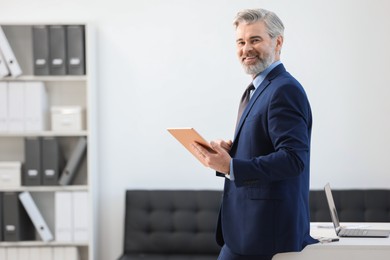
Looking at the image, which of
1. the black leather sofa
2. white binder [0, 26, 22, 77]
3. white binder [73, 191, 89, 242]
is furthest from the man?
white binder [0, 26, 22, 77]

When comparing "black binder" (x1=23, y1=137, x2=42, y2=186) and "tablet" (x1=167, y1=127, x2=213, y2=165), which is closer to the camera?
"tablet" (x1=167, y1=127, x2=213, y2=165)

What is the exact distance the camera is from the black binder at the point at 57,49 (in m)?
4.60

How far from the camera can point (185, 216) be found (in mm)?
4723

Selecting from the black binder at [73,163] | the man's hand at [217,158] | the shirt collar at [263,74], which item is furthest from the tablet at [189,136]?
the black binder at [73,163]

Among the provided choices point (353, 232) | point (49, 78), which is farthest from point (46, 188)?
point (353, 232)

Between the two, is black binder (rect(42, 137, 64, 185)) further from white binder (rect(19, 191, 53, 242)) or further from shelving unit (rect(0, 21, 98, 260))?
white binder (rect(19, 191, 53, 242))

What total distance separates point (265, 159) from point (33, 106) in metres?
2.69

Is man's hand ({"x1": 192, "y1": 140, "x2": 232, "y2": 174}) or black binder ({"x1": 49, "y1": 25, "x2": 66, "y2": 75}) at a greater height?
black binder ({"x1": 49, "y1": 25, "x2": 66, "y2": 75})

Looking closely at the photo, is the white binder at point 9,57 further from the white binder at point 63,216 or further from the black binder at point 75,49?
the white binder at point 63,216

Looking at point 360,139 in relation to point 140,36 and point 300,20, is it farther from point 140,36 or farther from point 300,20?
point 140,36

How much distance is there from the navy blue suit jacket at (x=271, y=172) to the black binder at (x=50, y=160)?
2.38m

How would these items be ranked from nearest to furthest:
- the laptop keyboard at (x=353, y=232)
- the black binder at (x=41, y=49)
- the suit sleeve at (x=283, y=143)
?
the suit sleeve at (x=283, y=143), the laptop keyboard at (x=353, y=232), the black binder at (x=41, y=49)

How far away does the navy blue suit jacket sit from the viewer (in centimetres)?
230

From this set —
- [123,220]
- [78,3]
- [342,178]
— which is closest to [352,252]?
[342,178]
